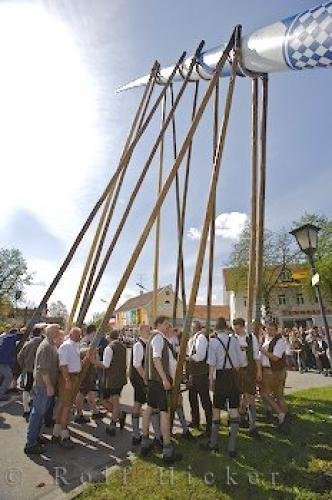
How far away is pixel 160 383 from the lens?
20.2 ft

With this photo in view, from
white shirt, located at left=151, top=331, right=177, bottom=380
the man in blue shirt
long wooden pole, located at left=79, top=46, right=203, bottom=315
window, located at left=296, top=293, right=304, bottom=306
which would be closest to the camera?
white shirt, located at left=151, top=331, right=177, bottom=380

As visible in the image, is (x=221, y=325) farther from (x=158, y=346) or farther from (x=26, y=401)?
(x=26, y=401)

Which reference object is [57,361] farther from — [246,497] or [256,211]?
[256,211]

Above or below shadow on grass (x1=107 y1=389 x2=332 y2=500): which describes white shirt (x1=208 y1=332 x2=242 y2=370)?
above

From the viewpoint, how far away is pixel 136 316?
6238 cm

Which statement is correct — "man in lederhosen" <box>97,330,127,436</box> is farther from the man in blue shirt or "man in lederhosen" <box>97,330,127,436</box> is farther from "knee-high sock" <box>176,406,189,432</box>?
the man in blue shirt

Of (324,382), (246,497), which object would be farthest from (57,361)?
(324,382)

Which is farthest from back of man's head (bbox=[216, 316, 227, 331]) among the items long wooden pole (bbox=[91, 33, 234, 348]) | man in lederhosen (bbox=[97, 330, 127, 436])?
man in lederhosen (bbox=[97, 330, 127, 436])

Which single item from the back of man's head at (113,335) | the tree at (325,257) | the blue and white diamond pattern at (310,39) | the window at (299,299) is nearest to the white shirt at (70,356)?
the back of man's head at (113,335)

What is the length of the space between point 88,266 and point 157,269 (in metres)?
1.95

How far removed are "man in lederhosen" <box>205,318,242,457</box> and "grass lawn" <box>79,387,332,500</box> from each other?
32 centimetres

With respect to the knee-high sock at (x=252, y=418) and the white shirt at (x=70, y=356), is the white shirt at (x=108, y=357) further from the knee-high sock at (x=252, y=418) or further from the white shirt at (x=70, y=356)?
the knee-high sock at (x=252, y=418)

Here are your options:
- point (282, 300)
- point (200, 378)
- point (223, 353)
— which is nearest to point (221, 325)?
point (223, 353)

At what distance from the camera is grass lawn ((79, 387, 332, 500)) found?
4.83m
